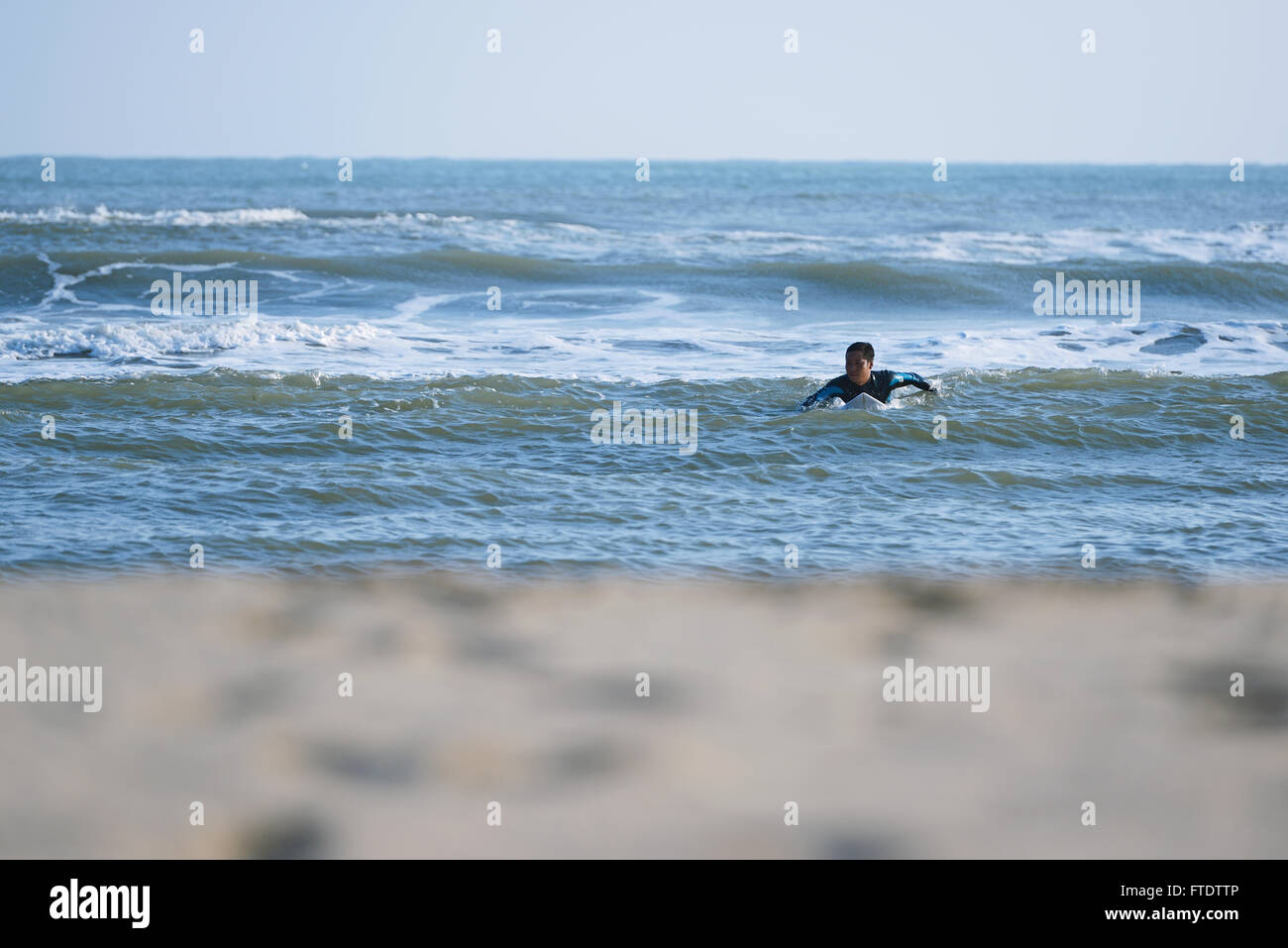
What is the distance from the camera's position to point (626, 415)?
10.4 meters

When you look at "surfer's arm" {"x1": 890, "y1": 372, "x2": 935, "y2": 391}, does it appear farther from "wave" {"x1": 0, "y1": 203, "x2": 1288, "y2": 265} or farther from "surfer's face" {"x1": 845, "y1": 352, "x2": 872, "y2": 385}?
"wave" {"x1": 0, "y1": 203, "x2": 1288, "y2": 265}

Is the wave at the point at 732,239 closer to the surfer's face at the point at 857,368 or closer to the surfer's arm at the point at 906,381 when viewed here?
the surfer's arm at the point at 906,381

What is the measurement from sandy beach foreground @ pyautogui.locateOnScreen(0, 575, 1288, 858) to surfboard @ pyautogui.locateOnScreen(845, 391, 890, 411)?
161 inches

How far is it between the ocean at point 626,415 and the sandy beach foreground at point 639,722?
1.67ft

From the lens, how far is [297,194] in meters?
46.2

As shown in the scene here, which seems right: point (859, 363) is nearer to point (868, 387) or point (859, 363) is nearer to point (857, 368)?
point (857, 368)

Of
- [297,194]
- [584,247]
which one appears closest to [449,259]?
[584,247]

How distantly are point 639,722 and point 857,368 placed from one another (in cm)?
601

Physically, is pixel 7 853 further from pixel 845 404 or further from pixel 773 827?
pixel 845 404

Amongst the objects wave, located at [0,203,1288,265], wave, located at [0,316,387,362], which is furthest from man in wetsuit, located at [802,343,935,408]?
wave, located at [0,203,1288,265]

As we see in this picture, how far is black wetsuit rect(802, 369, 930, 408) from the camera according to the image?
Answer: 10242mm

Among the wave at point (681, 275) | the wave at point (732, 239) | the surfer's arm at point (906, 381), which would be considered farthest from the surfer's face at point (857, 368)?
the wave at point (732, 239)

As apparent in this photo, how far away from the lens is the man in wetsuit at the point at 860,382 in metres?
10.2
